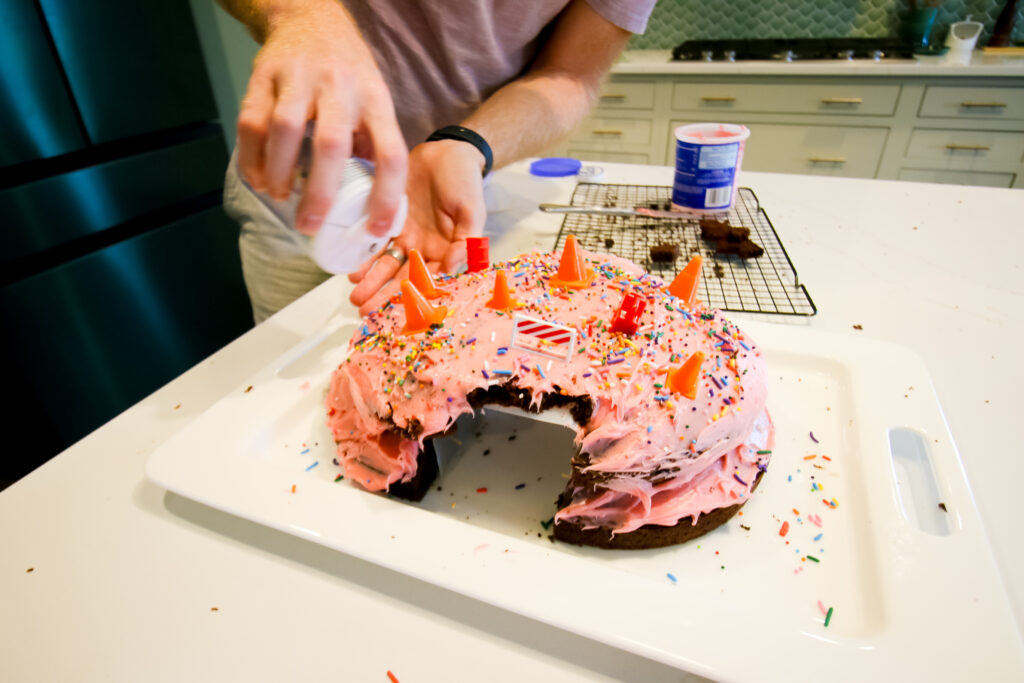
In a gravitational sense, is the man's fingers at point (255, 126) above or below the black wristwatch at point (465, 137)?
above

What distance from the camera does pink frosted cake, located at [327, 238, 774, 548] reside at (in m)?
0.63

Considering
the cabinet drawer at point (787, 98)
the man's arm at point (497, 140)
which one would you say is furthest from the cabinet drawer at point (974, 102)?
the man's arm at point (497, 140)

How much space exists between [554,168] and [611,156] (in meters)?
1.32

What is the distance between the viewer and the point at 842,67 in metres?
2.31

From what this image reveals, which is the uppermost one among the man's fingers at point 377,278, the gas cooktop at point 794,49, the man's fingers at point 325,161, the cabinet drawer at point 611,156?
the man's fingers at point 325,161

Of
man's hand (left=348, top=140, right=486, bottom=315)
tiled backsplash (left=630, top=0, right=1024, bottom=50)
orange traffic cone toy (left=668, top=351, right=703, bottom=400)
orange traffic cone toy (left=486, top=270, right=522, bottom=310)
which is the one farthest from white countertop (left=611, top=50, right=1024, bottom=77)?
orange traffic cone toy (left=668, top=351, right=703, bottom=400)

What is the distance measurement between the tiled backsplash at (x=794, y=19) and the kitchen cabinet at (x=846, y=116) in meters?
0.61

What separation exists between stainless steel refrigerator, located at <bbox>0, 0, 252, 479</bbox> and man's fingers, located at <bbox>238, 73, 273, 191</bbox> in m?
1.34

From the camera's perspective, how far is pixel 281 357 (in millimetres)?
929

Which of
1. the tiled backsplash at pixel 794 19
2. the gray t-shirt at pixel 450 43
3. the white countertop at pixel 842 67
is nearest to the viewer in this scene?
the gray t-shirt at pixel 450 43

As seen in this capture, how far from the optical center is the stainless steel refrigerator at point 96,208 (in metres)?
1.49

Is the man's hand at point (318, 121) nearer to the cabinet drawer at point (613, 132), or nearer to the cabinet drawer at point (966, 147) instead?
the cabinet drawer at point (613, 132)

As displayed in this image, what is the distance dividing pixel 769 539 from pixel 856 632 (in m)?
0.13

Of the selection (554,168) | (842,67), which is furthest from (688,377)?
(842,67)
